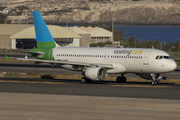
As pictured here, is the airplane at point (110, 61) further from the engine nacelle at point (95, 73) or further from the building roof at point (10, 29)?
the building roof at point (10, 29)

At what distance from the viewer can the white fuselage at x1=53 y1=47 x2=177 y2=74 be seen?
3978 cm

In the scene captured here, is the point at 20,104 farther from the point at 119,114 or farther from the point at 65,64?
the point at 65,64

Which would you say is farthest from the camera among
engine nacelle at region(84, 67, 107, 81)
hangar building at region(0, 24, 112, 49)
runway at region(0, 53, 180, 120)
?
hangar building at region(0, 24, 112, 49)

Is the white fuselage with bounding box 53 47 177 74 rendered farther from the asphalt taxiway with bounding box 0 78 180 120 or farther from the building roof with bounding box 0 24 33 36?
the building roof with bounding box 0 24 33 36

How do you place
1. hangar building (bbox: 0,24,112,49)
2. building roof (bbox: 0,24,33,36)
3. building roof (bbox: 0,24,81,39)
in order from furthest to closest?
building roof (bbox: 0,24,33,36) < hangar building (bbox: 0,24,112,49) < building roof (bbox: 0,24,81,39)

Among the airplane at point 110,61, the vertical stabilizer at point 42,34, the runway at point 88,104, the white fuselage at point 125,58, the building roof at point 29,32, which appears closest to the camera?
the runway at point 88,104

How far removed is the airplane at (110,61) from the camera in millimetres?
40094

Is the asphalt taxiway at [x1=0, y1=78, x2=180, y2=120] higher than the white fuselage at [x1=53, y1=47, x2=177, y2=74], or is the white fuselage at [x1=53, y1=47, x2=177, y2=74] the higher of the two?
the white fuselage at [x1=53, y1=47, x2=177, y2=74]

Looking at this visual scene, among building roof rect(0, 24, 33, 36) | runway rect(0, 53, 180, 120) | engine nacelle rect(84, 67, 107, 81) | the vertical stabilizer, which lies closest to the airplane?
engine nacelle rect(84, 67, 107, 81)

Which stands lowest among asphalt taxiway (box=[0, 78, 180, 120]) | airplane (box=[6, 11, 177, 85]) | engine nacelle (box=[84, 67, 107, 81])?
asphalt taxiway (box=[0, 78, 180, 120])

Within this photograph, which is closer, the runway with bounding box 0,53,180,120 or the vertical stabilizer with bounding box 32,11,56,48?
the runway with bounding box 0,53,180,120

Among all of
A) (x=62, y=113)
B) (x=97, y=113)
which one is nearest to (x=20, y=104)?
(x=62, y=113)

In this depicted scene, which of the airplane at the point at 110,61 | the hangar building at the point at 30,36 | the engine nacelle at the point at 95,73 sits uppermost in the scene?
the hangar building at the point at 30,36

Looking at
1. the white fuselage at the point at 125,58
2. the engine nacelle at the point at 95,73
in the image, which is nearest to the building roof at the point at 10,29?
the white fuselage at the point at 125,58
